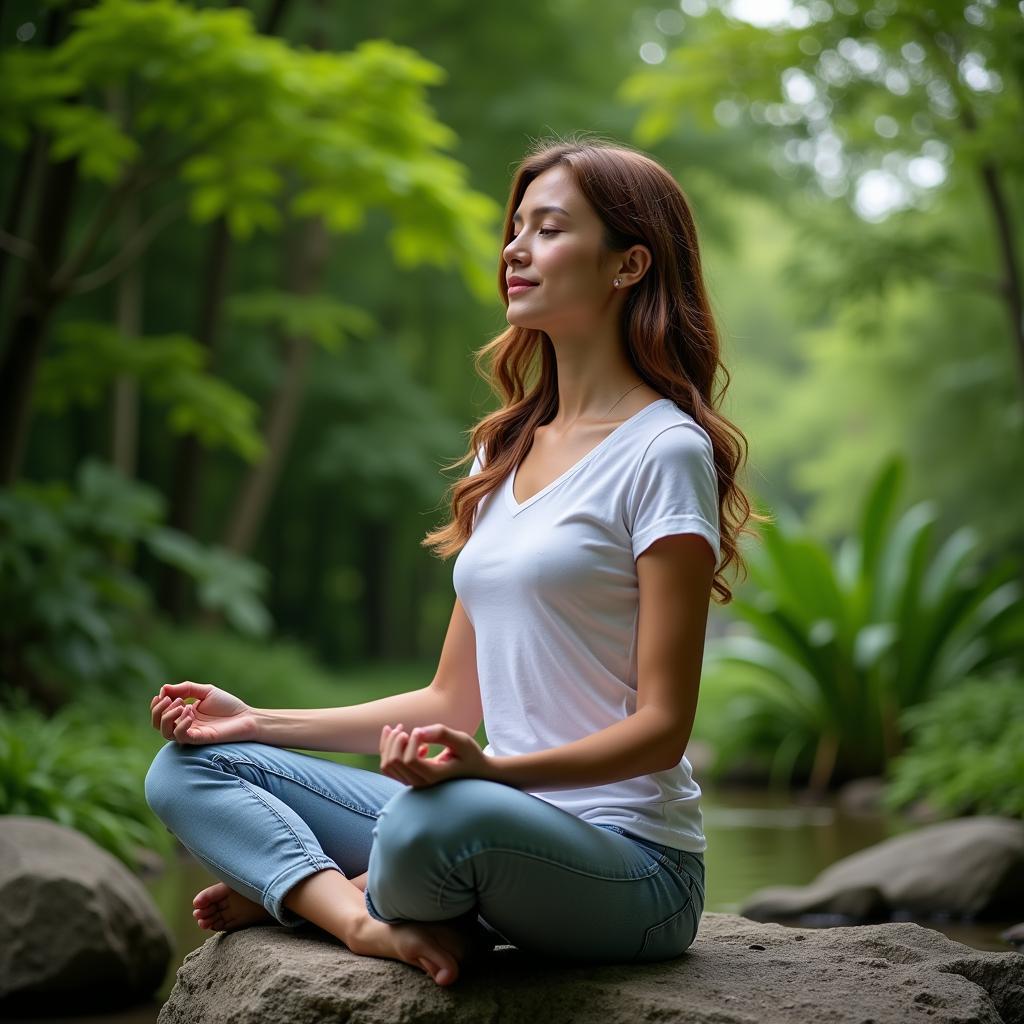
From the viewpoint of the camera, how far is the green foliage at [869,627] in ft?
27.1

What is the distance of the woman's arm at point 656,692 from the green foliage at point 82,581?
4.77 meters

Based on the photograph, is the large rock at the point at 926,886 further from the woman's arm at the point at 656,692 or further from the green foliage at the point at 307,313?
the green foliage at the point at 307,313

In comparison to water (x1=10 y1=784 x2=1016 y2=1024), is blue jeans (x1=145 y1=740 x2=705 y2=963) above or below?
above

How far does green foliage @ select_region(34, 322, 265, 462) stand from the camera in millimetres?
7039

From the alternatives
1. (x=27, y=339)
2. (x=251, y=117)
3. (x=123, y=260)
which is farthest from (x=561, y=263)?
(x=123, y=260)

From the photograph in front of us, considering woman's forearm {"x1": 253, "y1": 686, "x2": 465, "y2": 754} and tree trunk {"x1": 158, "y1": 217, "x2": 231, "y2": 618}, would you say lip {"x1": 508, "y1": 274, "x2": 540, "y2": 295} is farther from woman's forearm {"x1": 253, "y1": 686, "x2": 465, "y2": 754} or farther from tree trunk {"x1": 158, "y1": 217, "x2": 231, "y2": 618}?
tree trunk {"x1": 158, "y1": 217, "x2": 231, "y2": 618}

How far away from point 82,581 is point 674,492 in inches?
207

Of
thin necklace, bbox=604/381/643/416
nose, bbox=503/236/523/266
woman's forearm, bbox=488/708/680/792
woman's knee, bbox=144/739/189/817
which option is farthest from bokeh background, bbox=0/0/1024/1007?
woman's knee, bbox=144/739/189/817

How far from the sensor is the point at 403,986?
1.82 m

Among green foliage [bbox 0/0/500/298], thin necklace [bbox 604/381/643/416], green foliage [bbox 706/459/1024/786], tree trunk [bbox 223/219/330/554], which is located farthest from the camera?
A: tree trunk [bbox 223/219/330/554]

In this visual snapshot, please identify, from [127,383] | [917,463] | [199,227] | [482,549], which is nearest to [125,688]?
[127,383]

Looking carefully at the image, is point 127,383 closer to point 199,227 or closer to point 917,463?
point 199,227

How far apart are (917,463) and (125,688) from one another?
762cm

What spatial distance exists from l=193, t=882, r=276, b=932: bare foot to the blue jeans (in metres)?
0.04
